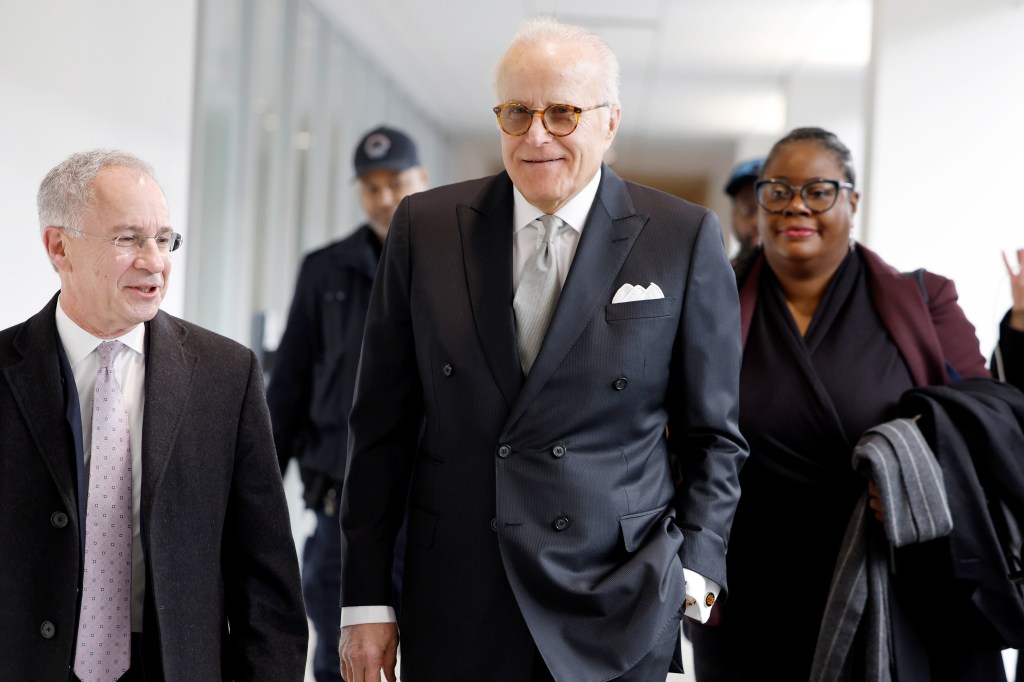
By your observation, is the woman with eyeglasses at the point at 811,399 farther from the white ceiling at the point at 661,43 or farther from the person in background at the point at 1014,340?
the white ceiling at the point at 661,43

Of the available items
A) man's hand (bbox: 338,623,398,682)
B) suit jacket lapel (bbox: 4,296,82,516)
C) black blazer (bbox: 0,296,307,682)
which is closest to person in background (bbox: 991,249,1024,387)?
man's hand (bbox: 338,623,398,682)

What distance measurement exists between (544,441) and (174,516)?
23.2 inches

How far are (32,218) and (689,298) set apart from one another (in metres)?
2.04

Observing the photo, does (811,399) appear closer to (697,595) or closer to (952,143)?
(697,595)

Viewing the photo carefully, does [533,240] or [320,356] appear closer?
[533,240]

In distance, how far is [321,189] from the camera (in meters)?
7.47

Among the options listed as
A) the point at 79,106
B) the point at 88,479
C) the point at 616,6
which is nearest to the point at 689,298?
the point at 88,479

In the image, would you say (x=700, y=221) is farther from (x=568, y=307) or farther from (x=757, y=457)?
(x=757, y=457)

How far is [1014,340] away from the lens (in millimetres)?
2658

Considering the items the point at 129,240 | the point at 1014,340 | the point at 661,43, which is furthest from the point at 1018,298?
the point at 661,43

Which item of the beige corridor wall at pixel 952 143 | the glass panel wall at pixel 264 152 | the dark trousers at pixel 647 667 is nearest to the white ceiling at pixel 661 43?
the glass panel wall at pixel 264 152

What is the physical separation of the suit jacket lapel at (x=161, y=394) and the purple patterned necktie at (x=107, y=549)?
0.15 feet

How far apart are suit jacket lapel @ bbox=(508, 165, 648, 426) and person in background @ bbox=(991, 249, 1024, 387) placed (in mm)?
1154

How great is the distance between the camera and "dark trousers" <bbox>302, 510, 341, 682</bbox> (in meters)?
3.62
